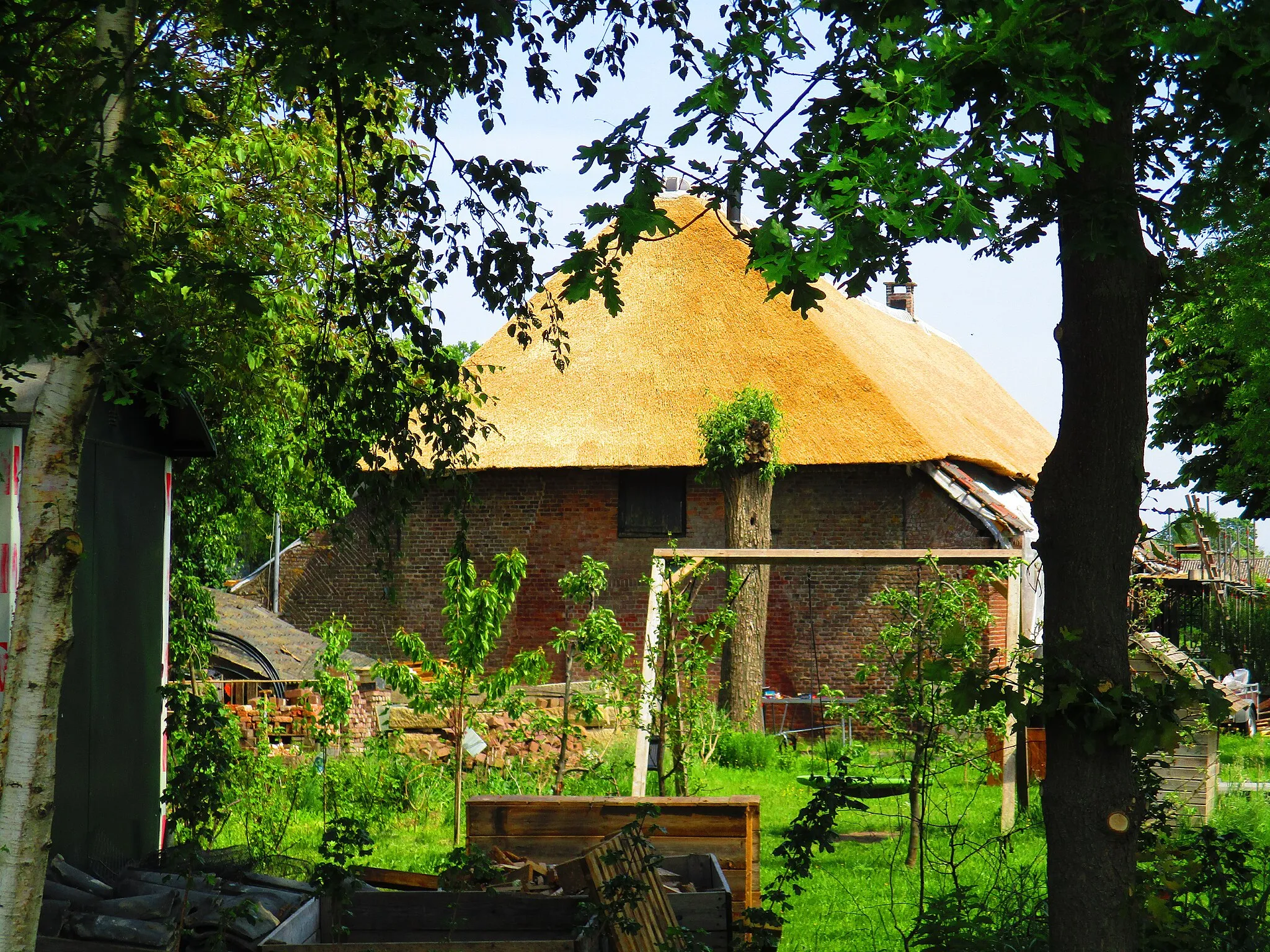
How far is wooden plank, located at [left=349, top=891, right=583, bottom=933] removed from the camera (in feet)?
17.0

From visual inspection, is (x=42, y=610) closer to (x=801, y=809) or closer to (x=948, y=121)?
(x=948, y=121)

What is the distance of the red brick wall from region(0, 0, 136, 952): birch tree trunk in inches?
538

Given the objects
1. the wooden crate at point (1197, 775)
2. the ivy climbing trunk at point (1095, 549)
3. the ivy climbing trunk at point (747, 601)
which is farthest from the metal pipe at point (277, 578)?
the ivy climbing trunk at point (1095, 549)

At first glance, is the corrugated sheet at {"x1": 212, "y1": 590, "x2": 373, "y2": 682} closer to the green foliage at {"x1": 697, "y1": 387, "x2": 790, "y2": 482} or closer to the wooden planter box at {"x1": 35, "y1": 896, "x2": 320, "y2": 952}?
the green foliage at {"x1": 697, "y1": 387, "x2": 790, "y2": 482}

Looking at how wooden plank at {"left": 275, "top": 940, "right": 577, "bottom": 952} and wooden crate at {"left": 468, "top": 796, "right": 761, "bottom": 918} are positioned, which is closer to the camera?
wooden plank at {"left": 275, "top": 940, "right": 577, "bottom": 952}

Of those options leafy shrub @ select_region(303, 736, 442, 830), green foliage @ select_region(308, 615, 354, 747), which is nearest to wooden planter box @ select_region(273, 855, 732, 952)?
green foliage @ select_region(308, 615, 354, 747)

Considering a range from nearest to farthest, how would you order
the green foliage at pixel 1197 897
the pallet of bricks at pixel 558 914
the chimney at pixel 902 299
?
the green foliage at pixel 1197 897 → the pallet of bricks at pixel 558 914 → the chimney at pixel 902 299

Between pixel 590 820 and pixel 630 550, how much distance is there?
11847 millimetres

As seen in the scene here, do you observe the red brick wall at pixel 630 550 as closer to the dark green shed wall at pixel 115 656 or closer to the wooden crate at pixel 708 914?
the dark green shed wall at pixel 115 656

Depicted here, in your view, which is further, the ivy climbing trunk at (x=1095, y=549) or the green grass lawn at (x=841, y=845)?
the green grass lawn at (x=841, y=845)

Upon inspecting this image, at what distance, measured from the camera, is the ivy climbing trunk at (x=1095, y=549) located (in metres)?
3.87

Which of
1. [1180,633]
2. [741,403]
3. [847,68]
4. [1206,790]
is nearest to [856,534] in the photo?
[741,403]

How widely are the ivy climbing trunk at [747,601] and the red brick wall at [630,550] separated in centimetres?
111

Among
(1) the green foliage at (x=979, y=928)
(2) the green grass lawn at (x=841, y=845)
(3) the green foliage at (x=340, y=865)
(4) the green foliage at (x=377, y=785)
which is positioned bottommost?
(2) the green grass lawn at (x=841, y=845)
